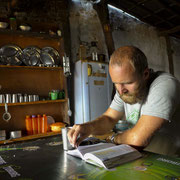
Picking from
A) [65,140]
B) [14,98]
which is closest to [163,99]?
[65,140]

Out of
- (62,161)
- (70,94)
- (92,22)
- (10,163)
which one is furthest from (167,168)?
(92,22)

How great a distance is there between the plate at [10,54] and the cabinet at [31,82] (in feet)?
0.31

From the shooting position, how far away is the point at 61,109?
3.28m

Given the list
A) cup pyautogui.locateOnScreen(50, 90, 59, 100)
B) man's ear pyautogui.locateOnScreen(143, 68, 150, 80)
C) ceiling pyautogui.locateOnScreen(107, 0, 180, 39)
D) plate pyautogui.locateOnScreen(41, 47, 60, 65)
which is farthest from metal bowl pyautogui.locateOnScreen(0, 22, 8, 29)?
ceiling pyautogui.locateOnScreen(107, 0, 180, 39)

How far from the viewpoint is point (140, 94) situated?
4.49 feet

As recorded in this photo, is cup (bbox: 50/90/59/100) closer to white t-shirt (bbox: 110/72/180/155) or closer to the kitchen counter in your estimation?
white t-shirt (bbox: 110/72/180/155)

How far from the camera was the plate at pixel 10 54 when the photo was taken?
2.79 m

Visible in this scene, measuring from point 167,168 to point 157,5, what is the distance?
5219 mm

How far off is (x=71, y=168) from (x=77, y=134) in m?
0.34

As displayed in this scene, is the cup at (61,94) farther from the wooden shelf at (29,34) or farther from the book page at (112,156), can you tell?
the book page at (112,156)

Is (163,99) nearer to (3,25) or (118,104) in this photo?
(118,104)

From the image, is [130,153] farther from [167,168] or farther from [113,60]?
[113,60]

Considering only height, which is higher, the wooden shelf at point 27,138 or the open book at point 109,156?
the open book at point 109,156

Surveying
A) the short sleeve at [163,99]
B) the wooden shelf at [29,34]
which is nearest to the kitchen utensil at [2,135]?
the wooden shelf at [29,34]
